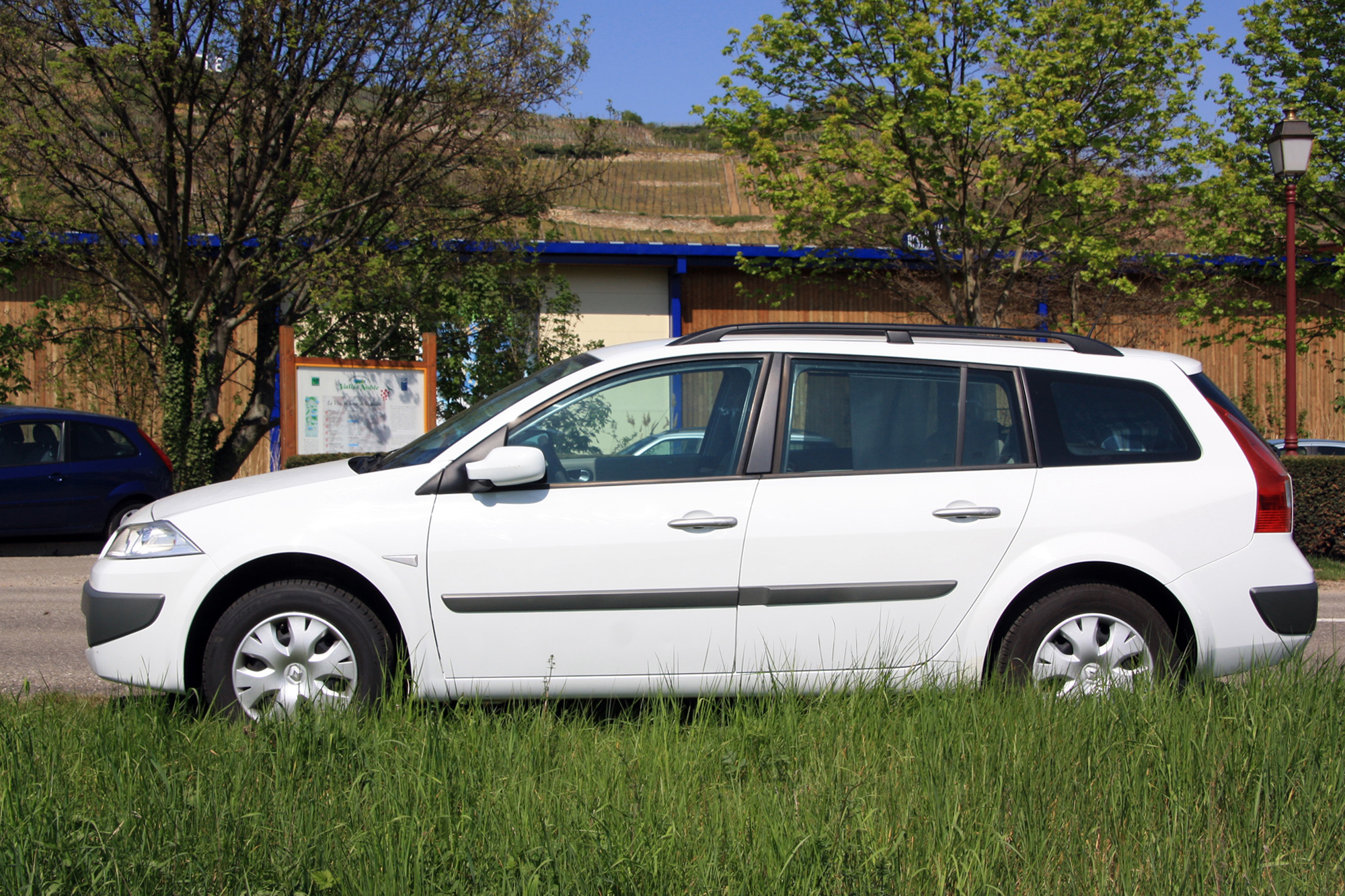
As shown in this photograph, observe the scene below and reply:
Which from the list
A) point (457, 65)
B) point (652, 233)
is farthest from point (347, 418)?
point (652, 233)

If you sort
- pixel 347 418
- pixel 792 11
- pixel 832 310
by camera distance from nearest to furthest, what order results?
pixel 347 418
pixel 792 11
pixel 832 310

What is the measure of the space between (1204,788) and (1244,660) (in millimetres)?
1319

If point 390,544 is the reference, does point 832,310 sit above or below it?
above

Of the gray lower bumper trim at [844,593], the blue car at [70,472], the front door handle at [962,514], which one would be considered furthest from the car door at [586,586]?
the blue car at [70,472]

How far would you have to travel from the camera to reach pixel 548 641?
4074 millimetres

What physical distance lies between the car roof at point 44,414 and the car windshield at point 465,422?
8891 millimetres

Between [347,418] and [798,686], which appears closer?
[798,686]

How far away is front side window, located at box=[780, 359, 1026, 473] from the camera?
4359mm

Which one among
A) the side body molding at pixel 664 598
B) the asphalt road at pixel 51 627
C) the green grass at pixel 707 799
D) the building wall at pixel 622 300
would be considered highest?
the building wall at pixel 622 300

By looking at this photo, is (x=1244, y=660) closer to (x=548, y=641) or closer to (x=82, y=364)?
(x=548, y=641)

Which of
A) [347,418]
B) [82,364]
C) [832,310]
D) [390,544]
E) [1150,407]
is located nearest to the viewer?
[390,544]

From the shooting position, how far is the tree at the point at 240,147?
11.3 metres

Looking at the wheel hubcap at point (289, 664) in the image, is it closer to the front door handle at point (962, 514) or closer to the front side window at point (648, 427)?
the front side window at point (648, 427)

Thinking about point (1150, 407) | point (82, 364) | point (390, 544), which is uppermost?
point (82, 364)
